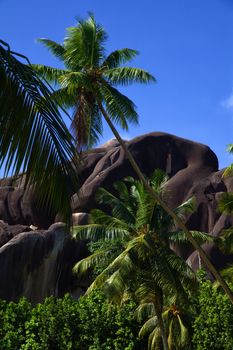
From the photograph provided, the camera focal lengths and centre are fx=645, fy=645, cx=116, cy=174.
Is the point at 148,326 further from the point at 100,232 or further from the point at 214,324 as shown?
the point at 100,232

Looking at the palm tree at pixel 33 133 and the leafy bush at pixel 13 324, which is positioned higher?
the palm tree at pixel 33 133

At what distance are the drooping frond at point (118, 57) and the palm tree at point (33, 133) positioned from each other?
22.6m

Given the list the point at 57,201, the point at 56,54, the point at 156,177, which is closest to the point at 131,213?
the point at 156,177

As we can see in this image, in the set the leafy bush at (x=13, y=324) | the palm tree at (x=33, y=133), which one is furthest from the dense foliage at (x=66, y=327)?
the palm tree at (x=33, y=133)

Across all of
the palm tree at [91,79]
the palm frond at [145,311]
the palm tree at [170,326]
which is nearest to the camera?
the palm tree at [91,79]

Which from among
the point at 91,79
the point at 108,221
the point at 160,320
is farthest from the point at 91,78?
the point at 160,320

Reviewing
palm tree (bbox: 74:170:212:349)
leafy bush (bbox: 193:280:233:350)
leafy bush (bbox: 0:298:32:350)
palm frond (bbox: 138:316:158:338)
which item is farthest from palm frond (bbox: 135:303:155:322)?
leafy bush (bbox: 0:298:32:350)

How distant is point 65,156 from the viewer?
6371mm

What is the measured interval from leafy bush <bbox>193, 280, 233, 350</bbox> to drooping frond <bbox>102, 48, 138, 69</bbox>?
1129cm

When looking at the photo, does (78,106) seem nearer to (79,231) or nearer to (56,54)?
(56,54)

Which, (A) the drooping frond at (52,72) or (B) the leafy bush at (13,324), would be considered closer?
(A) the drooping frond at (52,72)

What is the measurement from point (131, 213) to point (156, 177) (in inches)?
80.3

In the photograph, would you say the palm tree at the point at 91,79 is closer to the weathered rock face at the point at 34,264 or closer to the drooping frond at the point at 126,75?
the drooping frond at the point at 126,75

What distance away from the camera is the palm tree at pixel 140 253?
2714 centimetres
